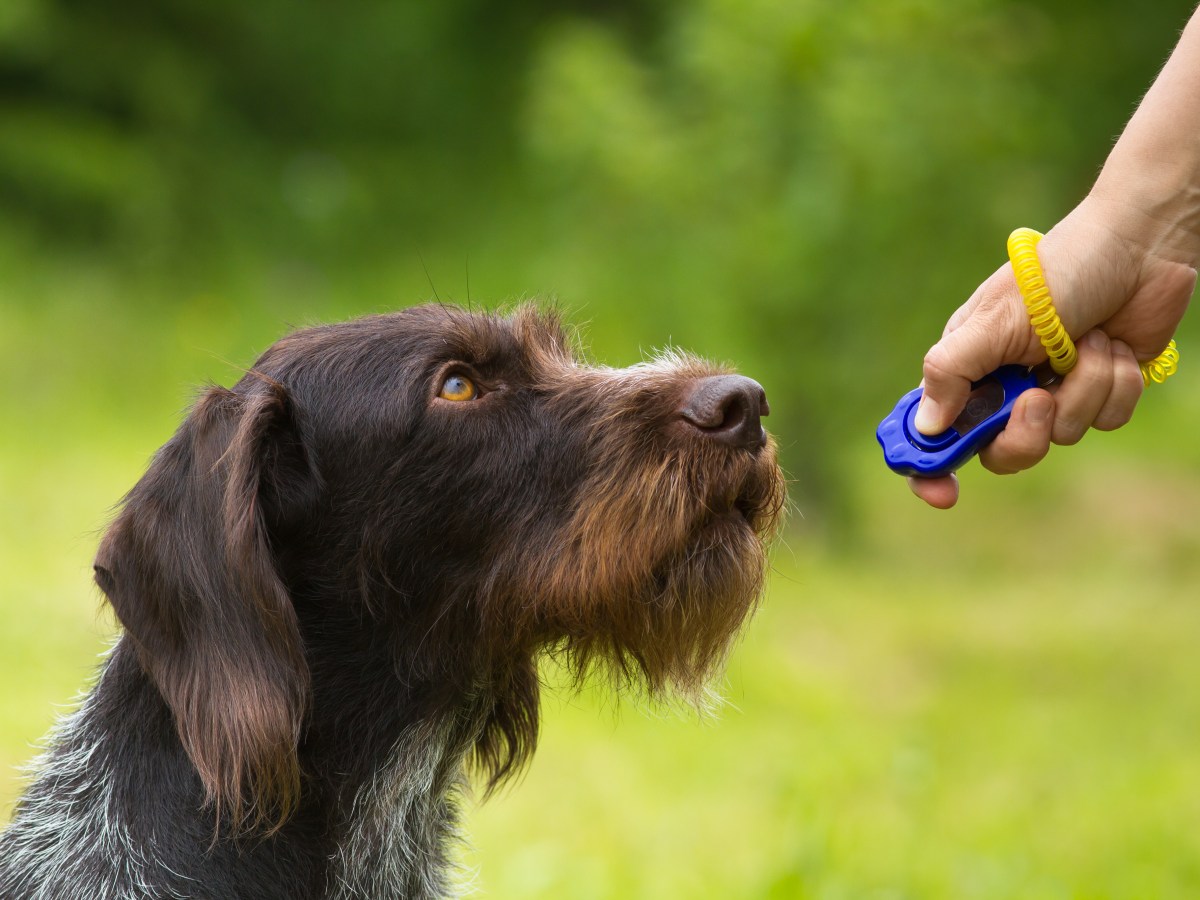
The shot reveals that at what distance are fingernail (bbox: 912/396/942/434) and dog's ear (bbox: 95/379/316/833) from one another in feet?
4.27

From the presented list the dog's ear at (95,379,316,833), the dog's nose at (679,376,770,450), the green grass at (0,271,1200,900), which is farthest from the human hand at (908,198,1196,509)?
the dog's ear at (95,379,316,833)

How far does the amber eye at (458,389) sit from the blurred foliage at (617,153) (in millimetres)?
1686

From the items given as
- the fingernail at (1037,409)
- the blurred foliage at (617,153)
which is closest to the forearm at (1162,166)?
Result: the fingernail at (1037,409)

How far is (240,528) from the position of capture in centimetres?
262

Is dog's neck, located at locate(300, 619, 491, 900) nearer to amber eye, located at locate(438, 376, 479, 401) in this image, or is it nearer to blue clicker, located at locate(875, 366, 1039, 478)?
amber eye, located at locate(438, 376, 479, 401)

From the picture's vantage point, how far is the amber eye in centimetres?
298

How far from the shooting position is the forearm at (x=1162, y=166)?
8.98 feet

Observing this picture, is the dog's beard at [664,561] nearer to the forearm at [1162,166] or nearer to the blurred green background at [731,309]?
the forearm at [1162,166]

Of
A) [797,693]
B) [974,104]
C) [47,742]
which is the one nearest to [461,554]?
[47,742]

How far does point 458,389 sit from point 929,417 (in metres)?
0.98

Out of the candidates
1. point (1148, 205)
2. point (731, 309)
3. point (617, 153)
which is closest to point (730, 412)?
point (1148, 205)

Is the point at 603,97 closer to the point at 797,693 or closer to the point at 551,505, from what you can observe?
the point at 797,693

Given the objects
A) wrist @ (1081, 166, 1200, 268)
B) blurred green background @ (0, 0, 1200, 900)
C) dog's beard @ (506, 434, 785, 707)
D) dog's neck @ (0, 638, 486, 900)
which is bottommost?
dog's neck @ (0, 638, 486, 900)

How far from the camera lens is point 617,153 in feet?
31.6
